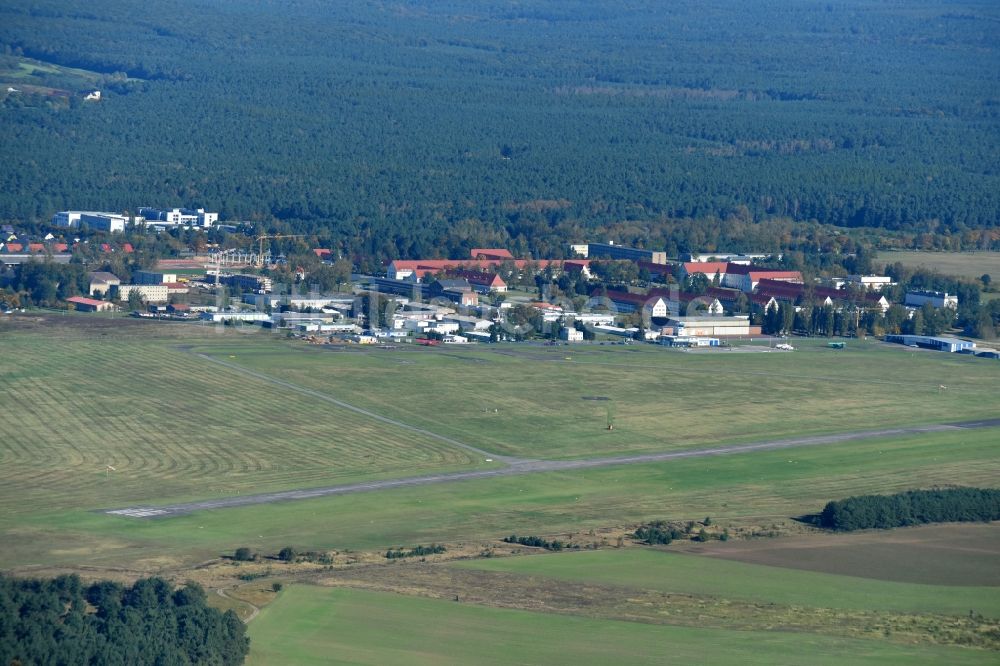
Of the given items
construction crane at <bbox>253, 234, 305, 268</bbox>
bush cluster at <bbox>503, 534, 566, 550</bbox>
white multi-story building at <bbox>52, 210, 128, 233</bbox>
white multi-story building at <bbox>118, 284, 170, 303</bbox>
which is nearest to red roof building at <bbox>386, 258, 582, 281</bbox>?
construction crane at <bbox>253, 234, 305, 268</bbox>

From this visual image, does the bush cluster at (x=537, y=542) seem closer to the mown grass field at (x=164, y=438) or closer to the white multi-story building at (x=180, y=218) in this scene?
the mown grass field at (x=164, y=438)

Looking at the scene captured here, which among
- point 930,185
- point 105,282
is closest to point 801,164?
point 930,185

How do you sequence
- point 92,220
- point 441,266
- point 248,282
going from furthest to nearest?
1. point 92,220
2. point 441,266
3. point 248,282

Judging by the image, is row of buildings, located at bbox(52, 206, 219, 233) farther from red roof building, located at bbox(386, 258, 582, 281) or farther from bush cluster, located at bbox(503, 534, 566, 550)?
bush cluster, located at bbox(503, 534, 566, 550)

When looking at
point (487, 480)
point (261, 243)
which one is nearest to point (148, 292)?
point (261, 243)

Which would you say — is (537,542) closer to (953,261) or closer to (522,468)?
(522,468)

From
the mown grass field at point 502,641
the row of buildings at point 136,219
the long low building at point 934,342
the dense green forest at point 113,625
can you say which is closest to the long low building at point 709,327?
the long low building at point 934,342

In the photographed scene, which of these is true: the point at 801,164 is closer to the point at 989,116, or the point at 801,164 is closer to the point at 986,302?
the point at 989,116
